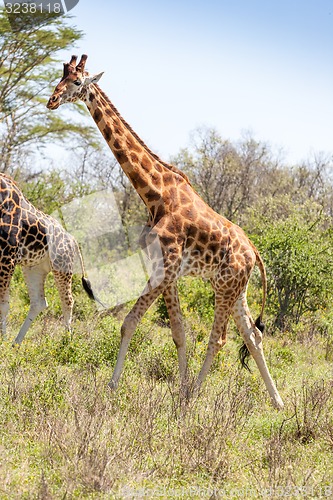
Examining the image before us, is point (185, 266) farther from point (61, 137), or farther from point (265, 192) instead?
point (265, 192)

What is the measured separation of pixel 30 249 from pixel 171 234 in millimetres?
2493

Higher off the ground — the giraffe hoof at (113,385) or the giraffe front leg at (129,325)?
the giraffe front leg at (129,325)

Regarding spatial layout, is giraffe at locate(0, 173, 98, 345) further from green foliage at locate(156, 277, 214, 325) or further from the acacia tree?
the acacia tree

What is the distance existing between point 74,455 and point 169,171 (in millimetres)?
2963

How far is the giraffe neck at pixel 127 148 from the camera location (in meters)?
5.77

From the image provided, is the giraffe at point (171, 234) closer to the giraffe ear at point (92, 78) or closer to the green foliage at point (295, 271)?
the giraffe ear at point (92, 78)

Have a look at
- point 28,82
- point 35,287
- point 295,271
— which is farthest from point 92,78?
point 28,82

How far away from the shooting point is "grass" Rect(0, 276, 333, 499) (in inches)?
152

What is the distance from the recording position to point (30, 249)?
24.7ft

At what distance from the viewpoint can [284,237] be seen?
10.5 meters

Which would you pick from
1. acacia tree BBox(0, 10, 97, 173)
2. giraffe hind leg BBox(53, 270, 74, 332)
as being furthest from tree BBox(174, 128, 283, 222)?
giraffe hind leg BBox(53, 270, 74, 332)

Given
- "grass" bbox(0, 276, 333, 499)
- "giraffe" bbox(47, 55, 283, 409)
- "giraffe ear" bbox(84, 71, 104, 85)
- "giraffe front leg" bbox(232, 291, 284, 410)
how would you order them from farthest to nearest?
"giraffe front leg" bbox(232, 291, 284, 410) → "giraffe ear" bbox(84, 71, 104, 85) → "giraffe" bbox(47, 55, 283, 409) → "grass" bbox(0, 276, 333, 499)

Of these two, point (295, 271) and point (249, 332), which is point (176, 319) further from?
point (295, 271)

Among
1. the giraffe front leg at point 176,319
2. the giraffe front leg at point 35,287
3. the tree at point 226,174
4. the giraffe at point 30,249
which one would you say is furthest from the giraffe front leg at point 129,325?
the tree at point 226,174
